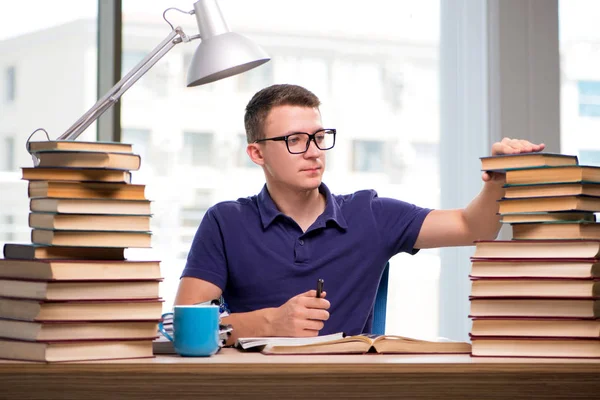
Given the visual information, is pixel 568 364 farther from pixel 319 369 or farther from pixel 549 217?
pixel 319 369

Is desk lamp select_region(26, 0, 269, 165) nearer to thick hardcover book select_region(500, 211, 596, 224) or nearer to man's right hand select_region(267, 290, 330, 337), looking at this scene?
man's right hand select_region(267, 290, 330, 337)

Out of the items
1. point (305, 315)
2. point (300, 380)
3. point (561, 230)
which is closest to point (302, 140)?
point (305, 315)

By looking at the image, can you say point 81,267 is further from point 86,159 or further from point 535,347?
point 535,347

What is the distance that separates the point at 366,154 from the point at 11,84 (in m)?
2.30

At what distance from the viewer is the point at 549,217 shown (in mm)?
1357

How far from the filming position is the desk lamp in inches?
68.7

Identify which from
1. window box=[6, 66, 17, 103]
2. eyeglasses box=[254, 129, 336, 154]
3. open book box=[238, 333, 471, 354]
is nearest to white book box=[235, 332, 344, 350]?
open book box=[238, 333, 471, 354]

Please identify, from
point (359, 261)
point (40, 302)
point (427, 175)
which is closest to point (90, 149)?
point (40, 302)

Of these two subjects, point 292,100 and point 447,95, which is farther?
point 447,95

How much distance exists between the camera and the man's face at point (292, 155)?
6.66ft

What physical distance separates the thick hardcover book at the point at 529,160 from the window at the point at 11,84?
2761 millimetres

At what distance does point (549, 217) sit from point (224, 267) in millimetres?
947

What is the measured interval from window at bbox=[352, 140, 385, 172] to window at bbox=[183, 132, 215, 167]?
3.09 feet

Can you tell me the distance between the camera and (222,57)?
178 centimetres
